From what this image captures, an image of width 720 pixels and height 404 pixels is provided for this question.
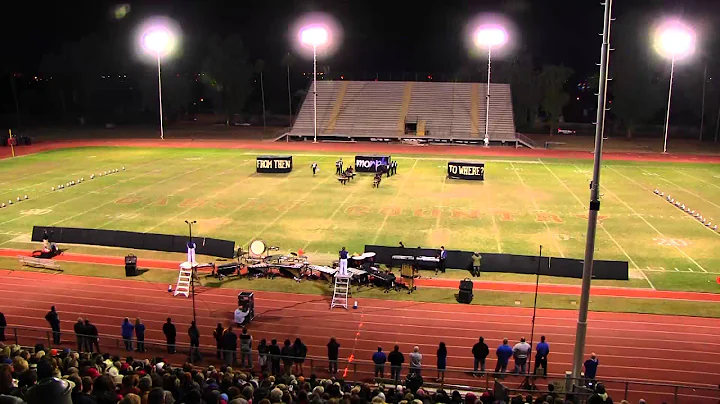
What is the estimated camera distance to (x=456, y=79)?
9056 cm

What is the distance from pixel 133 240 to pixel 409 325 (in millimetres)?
15323

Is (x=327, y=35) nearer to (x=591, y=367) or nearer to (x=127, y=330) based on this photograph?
(x=127, y=330)

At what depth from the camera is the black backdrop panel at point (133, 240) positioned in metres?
27.1

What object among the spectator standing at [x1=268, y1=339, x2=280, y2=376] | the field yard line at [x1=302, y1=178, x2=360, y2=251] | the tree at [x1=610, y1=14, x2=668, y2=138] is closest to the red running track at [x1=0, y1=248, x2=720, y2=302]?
the field yard line at [x1=302, y1=178, x2=360, y2=251]

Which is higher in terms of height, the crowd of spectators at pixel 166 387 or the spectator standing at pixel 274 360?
the crowd of spectators at pixel 166 387

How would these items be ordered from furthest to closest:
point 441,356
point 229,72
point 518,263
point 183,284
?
point 229,72 < point 518,263 < point 183,284 < point 441,356

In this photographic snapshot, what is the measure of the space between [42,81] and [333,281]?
314ft

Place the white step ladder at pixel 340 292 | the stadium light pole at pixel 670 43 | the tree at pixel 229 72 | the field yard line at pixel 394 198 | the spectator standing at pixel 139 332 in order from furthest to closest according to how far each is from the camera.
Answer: the tree at pixel 229 72 → the stadium light pole at pixel 670 43 → the field yard line at pixel 394 198 → the white step ladder at pixel 340 292 → the spectator standing at pixel 139 332

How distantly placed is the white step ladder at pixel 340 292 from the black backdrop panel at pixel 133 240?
598cm

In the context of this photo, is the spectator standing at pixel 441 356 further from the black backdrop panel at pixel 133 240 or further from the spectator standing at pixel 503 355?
the black backdrop panel at pixel 133 240

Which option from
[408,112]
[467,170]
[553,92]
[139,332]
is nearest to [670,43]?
[553,92]

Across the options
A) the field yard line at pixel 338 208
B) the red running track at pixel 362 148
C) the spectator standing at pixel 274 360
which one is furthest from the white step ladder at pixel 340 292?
the red running track at pixel 362 148

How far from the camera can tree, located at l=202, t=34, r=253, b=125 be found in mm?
94812

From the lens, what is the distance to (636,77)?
7694 centimetres
